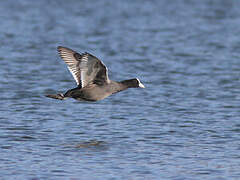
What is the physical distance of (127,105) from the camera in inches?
593

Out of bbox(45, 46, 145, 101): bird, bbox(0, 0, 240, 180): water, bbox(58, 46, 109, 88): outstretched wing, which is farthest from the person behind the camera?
bbox(45, 46, 145, 101): bird

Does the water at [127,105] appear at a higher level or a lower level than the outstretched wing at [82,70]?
lower

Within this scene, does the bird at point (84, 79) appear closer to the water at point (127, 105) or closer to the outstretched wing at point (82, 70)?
the outstretched wing at point (82, 70)

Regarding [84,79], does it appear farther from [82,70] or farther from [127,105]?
[127,105]

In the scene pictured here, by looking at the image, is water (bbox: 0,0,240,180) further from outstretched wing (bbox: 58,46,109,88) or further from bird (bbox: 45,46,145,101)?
outstretched wing (bbox: 58,46,109,88)

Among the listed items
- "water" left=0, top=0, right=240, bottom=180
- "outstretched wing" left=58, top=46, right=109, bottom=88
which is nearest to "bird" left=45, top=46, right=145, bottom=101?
"outstretched wing" left=58, top=46, right=109, bottom=88

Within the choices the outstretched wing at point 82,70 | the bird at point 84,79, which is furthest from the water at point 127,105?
the outstretched wing at point 82,70

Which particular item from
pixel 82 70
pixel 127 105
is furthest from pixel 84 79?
pixel 127 105

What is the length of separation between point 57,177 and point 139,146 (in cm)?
244

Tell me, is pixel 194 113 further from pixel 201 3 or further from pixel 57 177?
pixel 201 3

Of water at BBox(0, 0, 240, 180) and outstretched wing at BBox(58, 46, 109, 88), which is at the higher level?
outstretched wing at BBox(58, 46, 109, 88)

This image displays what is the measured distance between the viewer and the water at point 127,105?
400 inches

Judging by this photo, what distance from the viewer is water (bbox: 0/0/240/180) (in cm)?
1016

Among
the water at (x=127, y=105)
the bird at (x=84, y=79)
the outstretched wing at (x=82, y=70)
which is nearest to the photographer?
the water at (x=127, y=105)
